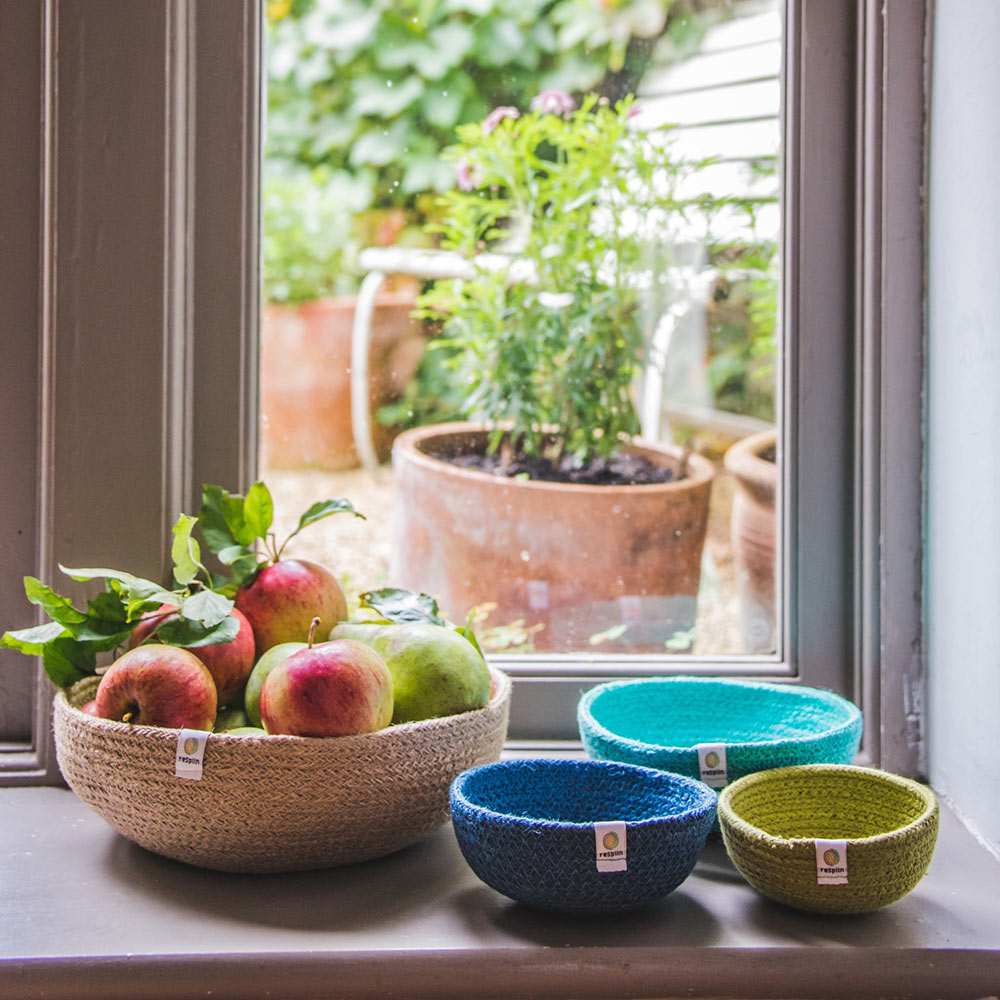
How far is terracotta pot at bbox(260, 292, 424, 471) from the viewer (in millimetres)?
1181

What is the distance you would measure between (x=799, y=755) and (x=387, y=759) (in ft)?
1.17

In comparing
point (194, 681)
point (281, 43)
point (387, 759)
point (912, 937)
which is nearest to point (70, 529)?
point (194, 681)

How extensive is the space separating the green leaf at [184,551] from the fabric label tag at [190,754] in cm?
16

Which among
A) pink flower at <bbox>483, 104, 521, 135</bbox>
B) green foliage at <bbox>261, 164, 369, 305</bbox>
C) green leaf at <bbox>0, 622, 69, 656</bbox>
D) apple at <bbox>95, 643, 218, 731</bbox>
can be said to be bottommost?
apple at <bbox>95, 643, 218, 731</bbox>

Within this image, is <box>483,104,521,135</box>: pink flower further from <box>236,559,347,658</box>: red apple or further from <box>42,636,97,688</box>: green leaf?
<box>42,636,97,688</box>: green leaf

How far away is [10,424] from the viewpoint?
3.54ft

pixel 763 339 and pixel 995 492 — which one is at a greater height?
pixel 763 339

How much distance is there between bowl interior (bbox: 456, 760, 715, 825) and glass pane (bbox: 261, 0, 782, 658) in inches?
11.6

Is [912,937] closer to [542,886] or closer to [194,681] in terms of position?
[542,886]

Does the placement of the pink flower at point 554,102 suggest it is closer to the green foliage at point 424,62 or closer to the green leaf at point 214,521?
the green foliage at point 424,62

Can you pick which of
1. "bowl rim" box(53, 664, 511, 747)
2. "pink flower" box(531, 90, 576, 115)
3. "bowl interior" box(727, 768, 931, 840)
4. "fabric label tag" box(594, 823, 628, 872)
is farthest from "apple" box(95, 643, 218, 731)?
"pink flower" box(531, 90, 576, 115)

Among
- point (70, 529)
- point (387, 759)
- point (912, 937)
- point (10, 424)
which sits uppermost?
point (10, 424)

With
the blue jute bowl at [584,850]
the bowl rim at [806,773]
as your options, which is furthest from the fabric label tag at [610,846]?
the bowl rim at [806,773]

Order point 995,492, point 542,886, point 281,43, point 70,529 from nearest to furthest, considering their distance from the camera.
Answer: point 542,886 → point 995,492 → point 70,529 → point 281,43
